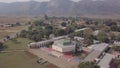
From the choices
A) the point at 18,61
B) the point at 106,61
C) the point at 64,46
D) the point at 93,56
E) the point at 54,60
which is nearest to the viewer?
the point at 106,61

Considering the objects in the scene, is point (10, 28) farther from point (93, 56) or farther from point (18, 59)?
point (93, 56)

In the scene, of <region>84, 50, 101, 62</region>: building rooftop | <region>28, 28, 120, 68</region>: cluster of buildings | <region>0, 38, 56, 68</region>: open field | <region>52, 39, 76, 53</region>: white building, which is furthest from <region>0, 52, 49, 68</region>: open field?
<region>84, 50, 101, 62</region>: building rooftop

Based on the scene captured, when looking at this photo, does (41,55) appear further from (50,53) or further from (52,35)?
(52,35)

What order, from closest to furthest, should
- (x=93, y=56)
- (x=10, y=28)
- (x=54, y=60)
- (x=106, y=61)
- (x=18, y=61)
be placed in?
(x=106, y=61) → (x=18, y=61) → (x=54, y=60) → (x=93, y=56) → (x=10, y=28)

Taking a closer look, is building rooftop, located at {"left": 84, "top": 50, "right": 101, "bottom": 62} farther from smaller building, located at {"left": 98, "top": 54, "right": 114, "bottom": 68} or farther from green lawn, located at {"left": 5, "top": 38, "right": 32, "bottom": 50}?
green lawn, located at {"left": 5, "top": 38, "right": 32, "bottom": 50}

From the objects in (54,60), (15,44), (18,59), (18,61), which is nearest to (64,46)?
(54,60)

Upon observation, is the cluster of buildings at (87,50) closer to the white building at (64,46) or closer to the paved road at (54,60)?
the white building at (64,46)

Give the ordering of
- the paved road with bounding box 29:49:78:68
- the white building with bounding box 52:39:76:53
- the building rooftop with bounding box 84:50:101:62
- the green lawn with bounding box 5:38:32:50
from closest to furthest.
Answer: the paved road with bounding box 29:49:78:68
the building rooftop with bounding box 84:50:101:62
the white building with bounding box 52:39:76:53
the green lawn with bounding box 5:38:32:50

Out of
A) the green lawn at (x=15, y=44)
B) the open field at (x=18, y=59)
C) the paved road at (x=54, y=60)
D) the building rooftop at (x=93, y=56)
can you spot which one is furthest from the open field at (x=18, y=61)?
the building rooftop at (x=93, y=56)

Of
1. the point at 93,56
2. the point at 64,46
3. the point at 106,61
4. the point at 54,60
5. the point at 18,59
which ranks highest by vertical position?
the point at 64,46
